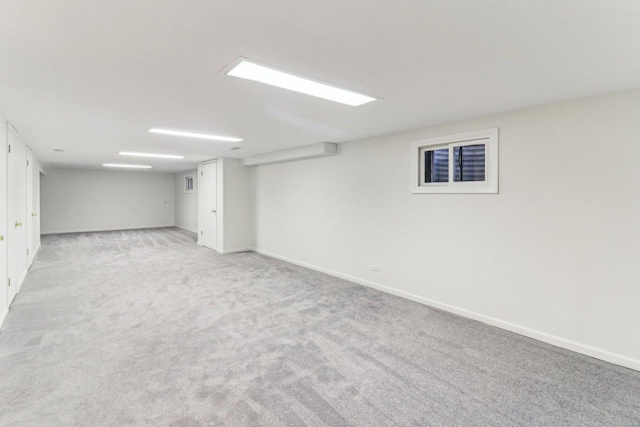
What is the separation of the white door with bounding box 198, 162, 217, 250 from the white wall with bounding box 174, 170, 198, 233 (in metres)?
2.39

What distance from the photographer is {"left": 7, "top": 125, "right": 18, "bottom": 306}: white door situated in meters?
3.72

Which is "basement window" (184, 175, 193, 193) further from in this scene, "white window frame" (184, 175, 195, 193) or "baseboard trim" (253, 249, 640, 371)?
"baseboard trim" (253, 249, 640, 371)

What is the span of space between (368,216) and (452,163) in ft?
4.83

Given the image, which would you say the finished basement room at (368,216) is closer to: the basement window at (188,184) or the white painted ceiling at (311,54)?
the white painted ceiling at (311,54)

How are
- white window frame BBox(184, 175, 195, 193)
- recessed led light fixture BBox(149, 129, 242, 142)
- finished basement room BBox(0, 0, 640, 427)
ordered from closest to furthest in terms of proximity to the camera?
1. finished basement room BBox(0, 0, 640, 427)
2. recessed led light fixture BBox(149, 129, 242, 142)
3. white window frame BBox(184, 175, 195, 193)

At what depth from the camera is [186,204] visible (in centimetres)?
1135

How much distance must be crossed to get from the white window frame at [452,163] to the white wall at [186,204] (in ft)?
27.4

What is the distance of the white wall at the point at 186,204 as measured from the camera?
35.0 ft

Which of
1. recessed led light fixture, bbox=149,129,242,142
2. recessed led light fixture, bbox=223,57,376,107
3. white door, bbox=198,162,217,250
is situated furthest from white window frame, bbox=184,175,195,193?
recessed led light fixture, bbox=223,57,376,107

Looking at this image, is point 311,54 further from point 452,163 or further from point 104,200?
point 104,200

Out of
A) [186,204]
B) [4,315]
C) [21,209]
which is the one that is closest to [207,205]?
[21,209]

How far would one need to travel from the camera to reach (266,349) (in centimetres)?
284

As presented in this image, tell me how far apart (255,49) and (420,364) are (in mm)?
2663

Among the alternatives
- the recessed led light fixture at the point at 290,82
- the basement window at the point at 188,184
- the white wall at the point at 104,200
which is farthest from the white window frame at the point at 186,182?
the recessed led light fixture at the point at 290,82
